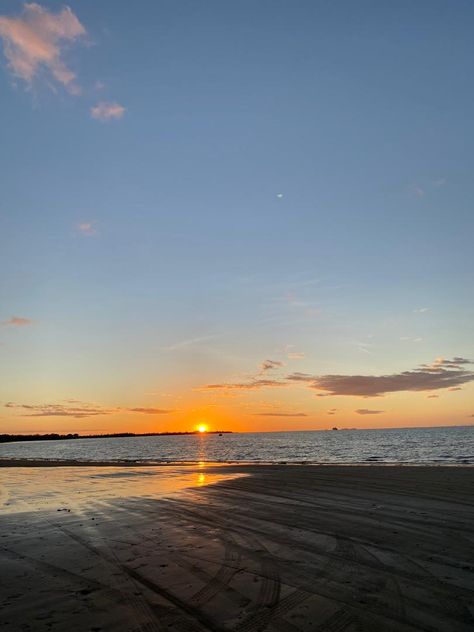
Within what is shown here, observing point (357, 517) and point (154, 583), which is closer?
point (154, 583)

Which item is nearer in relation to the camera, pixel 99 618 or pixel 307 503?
pixel 99 618

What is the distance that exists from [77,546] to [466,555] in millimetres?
7883

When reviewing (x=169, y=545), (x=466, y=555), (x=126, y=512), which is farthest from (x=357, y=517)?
(x=126, y=512)

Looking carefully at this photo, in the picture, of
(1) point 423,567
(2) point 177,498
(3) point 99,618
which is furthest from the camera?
(2) point 177,498

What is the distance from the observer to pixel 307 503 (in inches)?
594

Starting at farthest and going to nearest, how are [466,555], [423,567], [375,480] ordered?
1. [375,480]
2. [466,555]
3. [423,567]

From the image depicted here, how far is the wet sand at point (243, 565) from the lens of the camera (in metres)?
5.70

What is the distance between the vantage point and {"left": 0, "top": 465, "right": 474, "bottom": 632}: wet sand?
570cm

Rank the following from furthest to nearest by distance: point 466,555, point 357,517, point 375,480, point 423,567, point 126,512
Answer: point 375,480 < point 126,512 < point 357,517 < point 466,555 < point 423,567

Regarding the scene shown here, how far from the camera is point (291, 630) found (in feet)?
17.3

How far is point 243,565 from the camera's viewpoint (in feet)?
25.9

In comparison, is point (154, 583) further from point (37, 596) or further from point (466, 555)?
point (466, 555)

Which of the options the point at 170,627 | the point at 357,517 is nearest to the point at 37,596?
the point at 170,627

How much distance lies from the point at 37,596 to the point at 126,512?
7.88m
